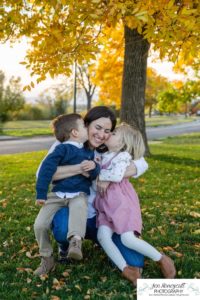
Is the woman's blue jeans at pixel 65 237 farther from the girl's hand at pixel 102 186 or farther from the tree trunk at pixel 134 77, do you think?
the tree trunk at pixel 134 77

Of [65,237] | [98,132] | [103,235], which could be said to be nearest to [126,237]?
[103,235]

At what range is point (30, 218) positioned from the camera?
6.71 metres

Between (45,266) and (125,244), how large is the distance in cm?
79

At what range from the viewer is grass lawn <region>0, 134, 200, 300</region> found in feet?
13.6

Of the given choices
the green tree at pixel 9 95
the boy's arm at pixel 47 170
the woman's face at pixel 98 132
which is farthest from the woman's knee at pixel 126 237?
the green tree at pixel 9 95

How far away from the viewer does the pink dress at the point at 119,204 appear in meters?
4.45

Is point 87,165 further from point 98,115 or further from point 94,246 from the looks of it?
point 94,246

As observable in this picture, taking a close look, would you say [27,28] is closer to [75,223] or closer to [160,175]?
[160,175]

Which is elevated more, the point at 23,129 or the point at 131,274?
the point at 131,274

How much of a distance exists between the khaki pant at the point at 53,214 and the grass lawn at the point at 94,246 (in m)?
0.34

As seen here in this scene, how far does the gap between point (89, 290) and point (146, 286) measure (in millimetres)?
497

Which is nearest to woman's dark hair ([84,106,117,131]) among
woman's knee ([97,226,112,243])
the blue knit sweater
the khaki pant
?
the blue knit sweater

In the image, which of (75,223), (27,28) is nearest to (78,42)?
(27,28)

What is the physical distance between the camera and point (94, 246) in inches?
209
